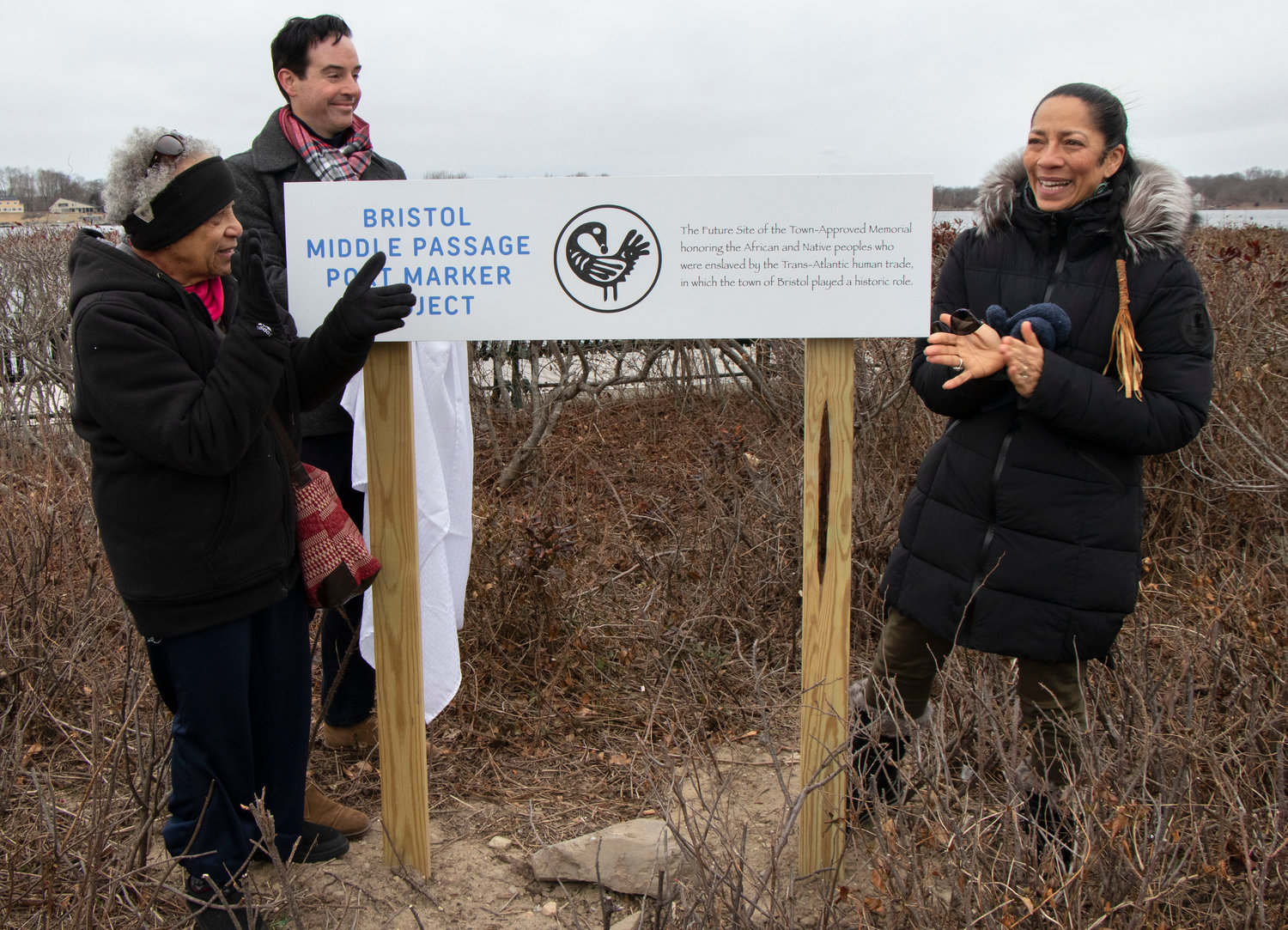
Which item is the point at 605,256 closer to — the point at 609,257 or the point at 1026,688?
the point at 609,257

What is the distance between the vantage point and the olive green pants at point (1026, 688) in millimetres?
2365

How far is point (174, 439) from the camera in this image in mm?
2031

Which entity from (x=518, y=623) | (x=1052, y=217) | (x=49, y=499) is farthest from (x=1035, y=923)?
(x=49, y=499)

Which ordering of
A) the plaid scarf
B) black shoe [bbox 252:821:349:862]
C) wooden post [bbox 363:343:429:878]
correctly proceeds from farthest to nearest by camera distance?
the plaid scarf → black shoe [bbox 252:821:349:862] → wooden post [bbox 363:343:429:878]

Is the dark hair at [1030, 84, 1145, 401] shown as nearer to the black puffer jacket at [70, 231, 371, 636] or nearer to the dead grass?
the dead grass

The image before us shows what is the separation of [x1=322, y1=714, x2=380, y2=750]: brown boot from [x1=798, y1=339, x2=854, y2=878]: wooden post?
1.50 m

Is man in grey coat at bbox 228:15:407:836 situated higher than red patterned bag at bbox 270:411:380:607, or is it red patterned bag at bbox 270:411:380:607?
man in grey coat at bbox 228:15:407:836

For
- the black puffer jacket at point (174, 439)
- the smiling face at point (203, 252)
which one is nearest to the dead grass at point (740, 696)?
the black puffer jacket at point (174, 439)

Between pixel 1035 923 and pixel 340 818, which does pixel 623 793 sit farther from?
pixel 1035 923

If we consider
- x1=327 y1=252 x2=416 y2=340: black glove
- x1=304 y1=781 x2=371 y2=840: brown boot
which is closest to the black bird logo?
x1=327 y1=252 x2=416 y2=340: black glove

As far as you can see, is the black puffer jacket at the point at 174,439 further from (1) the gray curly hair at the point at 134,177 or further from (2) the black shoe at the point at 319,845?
(2) the black shoe at the point at 319,845

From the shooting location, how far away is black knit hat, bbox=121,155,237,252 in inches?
83.1

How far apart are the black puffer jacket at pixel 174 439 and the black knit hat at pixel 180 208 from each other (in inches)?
2.2

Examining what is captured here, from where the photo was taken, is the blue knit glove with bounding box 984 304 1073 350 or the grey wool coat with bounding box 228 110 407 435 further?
the grey wool coat with bounding box 228 110 407 435
